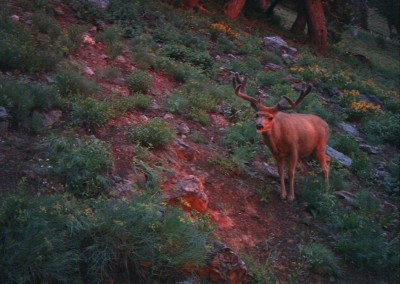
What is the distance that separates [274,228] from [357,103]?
7.06 meters

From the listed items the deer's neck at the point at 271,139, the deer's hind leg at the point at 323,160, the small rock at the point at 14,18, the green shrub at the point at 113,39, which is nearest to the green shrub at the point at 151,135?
the deer's neck at the point at 271,139

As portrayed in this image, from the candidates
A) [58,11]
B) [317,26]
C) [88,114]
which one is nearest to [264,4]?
[317,26]

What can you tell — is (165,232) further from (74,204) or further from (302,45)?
(302,45)

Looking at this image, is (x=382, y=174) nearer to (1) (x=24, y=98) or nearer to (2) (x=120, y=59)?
(2) (x=120, y=59)

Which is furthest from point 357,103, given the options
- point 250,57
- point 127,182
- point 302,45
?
point 127,182

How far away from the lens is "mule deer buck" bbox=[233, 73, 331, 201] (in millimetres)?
7918

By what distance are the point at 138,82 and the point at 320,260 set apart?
182 inches

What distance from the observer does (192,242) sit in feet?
18.2

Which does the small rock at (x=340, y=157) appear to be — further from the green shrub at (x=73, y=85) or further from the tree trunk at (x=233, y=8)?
the tree trunk at (x=233, y=8)

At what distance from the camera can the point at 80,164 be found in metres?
6.22

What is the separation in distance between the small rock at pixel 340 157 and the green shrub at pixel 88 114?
15.2ft

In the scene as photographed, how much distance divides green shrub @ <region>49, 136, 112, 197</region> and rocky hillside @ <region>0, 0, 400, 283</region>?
18mm

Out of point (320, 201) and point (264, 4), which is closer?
point (320, 201)

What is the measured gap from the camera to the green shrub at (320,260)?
22.6 ft
